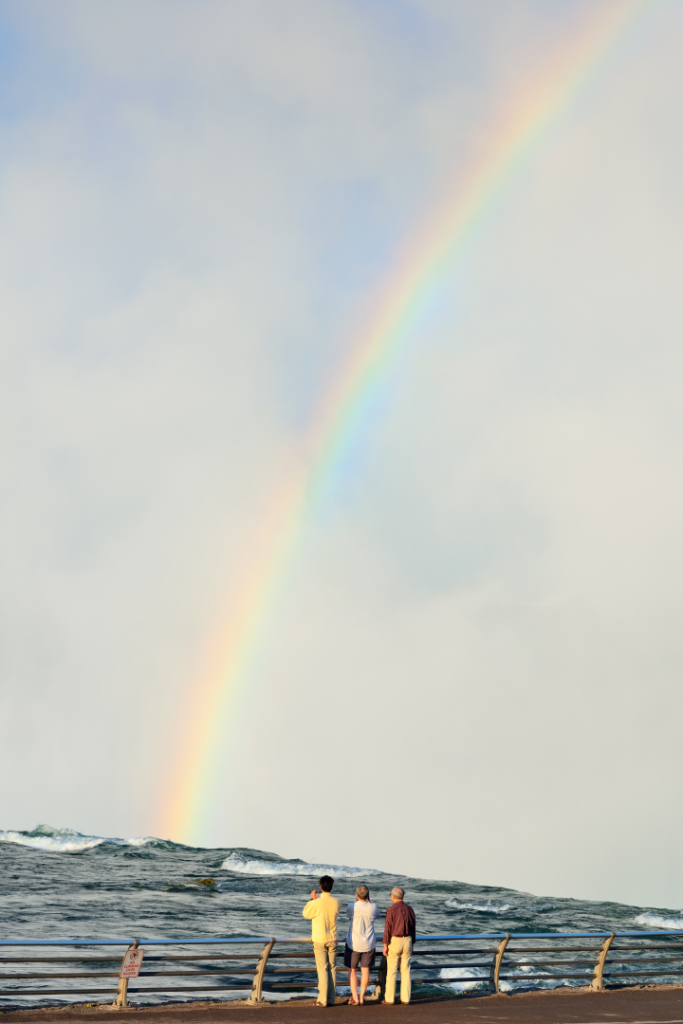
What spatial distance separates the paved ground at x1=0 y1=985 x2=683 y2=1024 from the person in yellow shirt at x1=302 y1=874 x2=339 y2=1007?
0.29 meters

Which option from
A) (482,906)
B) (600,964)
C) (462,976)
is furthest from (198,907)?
(600,964)

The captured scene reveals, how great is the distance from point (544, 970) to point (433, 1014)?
2357 cm

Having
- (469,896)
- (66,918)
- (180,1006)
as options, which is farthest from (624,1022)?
(469,896)

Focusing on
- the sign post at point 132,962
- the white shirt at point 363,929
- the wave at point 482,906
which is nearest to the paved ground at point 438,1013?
the sign post at point 132,962

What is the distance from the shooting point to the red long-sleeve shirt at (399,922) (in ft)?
46.5

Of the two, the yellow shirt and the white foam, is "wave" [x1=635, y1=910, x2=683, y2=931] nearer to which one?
the white foam

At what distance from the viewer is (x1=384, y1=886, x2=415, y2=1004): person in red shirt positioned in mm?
14156

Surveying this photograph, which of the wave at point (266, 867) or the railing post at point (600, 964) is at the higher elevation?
the wave at point (266, 867)

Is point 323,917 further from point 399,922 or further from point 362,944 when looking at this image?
point 399,922

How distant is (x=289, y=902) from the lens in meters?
89.4

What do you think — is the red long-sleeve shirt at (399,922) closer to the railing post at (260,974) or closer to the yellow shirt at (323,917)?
the yellow shirt at (323,917)

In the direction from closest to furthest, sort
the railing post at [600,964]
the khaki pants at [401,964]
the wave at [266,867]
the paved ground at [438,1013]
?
the paved ground at [438,1013] < the khaki pants at [401,964] < the railing post at [600,964] < the wave at [266,867]

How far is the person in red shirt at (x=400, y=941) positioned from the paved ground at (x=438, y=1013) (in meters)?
0.36

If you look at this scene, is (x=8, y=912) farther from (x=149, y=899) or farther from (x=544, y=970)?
(x=544, y=970)
